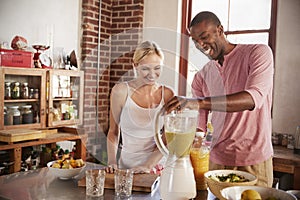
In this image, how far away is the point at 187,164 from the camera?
1.16 metres

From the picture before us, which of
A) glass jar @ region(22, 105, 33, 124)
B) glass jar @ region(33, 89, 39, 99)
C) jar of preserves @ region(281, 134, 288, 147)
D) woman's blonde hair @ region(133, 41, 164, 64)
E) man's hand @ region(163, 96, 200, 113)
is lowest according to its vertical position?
jar of preserves @ region(281, 134, 288, 147)

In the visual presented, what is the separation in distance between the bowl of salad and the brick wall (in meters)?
2.63

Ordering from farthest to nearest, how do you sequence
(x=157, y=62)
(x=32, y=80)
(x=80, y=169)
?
1. (x=32, y=80)
2. (x=157, y=62)
3. (x=80, y=169)

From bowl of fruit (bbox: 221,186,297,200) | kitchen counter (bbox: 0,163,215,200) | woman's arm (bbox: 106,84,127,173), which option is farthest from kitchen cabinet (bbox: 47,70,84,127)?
bowl of fruit (bbox: 221,186,297,200)

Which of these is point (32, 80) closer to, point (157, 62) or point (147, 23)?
point (147, 23)

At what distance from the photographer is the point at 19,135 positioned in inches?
109

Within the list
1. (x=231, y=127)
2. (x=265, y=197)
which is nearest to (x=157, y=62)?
(x=231, y=127)

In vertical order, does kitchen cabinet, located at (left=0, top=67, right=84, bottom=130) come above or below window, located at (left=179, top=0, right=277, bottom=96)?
below

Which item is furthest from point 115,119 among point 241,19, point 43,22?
point 241,19

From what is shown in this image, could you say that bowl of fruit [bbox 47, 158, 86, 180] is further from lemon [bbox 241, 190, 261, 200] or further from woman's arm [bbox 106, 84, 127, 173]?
lemon [bbox 241, 190, 261, 200]

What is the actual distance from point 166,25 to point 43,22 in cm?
133

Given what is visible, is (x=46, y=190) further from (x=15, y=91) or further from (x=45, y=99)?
(x=45, y=99)

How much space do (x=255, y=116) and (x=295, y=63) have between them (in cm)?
171

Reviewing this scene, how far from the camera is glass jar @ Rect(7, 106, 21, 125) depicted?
9.52 feet
